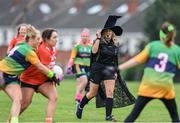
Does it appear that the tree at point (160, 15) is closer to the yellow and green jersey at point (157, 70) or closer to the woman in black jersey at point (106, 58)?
the woman in black jersey at point (106, 58)

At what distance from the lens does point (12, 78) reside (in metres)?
14.2

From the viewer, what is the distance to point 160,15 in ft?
249

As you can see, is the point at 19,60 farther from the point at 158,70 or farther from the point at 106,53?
Result: the point at 106,53

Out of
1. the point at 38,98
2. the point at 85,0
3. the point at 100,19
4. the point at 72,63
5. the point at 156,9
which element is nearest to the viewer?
the point at 72,63

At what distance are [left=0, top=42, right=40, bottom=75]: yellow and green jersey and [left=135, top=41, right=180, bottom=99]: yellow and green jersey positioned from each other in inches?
88.0

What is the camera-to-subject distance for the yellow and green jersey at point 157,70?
12539 mm

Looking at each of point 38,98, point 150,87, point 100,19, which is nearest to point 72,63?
point 38,98

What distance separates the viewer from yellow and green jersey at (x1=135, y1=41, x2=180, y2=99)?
12.5m

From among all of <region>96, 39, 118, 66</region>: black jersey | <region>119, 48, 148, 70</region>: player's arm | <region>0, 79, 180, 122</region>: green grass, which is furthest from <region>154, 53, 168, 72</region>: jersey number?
<region>0, 79, 180, 122</region>: green grass

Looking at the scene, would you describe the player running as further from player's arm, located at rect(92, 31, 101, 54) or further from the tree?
the tree

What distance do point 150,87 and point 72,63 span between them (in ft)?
30.6

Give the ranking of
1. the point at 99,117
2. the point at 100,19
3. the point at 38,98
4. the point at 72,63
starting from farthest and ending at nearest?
the point at 100,19, the point at 38,98, the point at 72,63, the point at 99,117

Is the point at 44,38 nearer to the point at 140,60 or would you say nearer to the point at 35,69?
the point at 35,69

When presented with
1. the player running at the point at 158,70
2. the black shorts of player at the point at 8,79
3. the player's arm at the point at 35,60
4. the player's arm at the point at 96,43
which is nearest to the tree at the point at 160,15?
the player's arm at the point at 96,43
